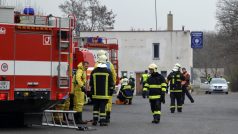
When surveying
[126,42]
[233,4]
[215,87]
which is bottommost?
[215,87]

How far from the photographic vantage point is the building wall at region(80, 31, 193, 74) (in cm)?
5825

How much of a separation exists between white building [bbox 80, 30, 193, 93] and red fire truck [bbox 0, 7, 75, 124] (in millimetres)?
43732

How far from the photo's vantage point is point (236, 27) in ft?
231

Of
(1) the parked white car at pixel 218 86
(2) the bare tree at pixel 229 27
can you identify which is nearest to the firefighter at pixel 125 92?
(1) the parked white car at pixel 218 86

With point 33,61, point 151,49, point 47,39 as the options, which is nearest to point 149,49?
point 151,49

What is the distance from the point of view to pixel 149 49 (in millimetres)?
58438

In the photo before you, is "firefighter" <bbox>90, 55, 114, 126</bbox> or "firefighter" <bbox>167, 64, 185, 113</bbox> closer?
"firefighter" <bbox>90, 55, 114, 126</bbox>

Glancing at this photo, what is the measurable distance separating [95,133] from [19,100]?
73.5 inches

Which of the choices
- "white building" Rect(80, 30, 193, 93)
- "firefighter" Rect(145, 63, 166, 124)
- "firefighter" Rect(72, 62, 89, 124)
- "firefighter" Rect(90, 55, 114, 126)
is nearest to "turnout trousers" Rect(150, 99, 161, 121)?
"firefighter" Rect(145, 63, 166, 124)

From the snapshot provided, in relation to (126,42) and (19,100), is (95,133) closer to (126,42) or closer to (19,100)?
(19,100)

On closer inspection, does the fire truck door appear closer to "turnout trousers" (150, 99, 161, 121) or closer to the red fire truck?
the red fire truck

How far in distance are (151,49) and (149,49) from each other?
188 mm

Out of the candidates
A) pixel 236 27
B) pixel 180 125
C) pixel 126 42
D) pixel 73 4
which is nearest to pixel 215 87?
pixel 126 42

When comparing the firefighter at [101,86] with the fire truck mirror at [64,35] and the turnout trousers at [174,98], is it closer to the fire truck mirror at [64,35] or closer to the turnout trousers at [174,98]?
the fire truck mirror at [64,35]
